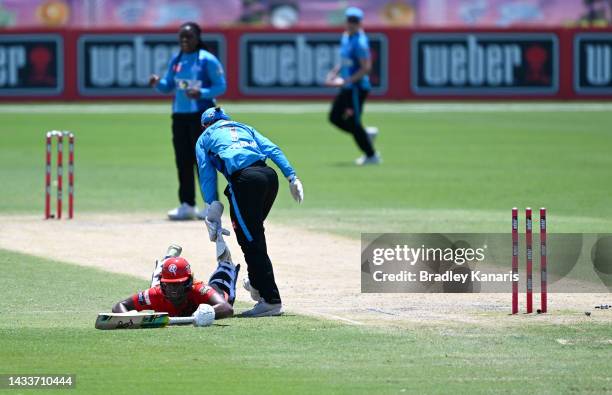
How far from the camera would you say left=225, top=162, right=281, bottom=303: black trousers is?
1206 centimetres

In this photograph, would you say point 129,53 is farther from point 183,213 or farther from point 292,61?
point 183,213

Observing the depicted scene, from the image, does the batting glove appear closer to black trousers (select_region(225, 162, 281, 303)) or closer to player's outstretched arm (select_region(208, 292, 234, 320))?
player's outstretched arm (select_region(208, 292, 234, 320))

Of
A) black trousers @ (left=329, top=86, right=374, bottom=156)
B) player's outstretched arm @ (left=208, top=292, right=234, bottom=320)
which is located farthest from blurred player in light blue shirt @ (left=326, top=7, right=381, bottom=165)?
player's outstretched arm @ (left=208, top=292, right=234, bottom=320)

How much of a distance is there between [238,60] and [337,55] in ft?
9.74

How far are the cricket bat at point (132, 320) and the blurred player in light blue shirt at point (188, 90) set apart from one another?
766 centimetres

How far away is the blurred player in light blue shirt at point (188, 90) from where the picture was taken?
19062mm

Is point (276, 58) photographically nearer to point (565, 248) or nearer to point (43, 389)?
point (565, 248)

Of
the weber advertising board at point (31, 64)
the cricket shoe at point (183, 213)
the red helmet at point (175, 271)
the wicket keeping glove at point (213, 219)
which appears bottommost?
the cricket shoe at point (183, 213)

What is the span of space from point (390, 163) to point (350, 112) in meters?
1.56

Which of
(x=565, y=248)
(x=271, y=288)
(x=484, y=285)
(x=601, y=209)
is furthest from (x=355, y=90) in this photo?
(x=271, y=288)

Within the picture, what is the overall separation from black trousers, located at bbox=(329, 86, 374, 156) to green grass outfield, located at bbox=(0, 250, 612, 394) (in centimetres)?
1436

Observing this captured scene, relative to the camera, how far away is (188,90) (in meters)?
18.9

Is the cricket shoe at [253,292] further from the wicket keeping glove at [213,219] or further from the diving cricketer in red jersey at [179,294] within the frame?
the wicket keeping glove at [213,219]

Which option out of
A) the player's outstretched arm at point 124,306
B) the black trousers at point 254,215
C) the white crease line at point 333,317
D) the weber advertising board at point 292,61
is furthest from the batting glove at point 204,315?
the weber advertising board at point 292,61
